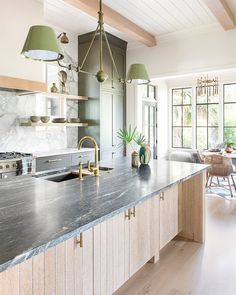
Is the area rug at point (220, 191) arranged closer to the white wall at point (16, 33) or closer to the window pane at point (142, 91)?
the window pane at point (142, 91)

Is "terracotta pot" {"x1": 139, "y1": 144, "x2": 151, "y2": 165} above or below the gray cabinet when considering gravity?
below

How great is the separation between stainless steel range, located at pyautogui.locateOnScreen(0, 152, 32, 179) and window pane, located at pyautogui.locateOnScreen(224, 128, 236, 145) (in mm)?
5303

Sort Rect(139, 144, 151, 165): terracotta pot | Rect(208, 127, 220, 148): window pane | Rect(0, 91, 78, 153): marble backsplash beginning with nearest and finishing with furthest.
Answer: Rect(139, 144, 151, 165): terracotta pot < Rect(0, 91, 78, 153): marble backsplash < Rect(208, 127, 220, 148): window pane

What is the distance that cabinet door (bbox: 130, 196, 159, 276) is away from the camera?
2.17 m

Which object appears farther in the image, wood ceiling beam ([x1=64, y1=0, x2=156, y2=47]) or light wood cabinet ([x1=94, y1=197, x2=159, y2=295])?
wood ceiling beam ([x1=64, y1=0, x2=156, y2=47])

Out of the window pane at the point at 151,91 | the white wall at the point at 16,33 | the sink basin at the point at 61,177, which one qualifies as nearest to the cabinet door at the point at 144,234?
the sink basin at the point at 61,177

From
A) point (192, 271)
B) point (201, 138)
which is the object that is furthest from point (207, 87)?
point (192, 271)

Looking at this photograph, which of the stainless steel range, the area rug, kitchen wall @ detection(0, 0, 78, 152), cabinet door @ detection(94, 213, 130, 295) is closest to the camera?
cabinet door @ detection(94, 213, 130, 295)

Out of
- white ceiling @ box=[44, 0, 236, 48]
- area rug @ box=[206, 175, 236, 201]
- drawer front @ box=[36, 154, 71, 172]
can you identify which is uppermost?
white ceiling @ box=[44, 0, 236, 48]

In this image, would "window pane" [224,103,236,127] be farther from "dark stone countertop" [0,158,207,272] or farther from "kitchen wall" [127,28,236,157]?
"dark stone countertop" [0,158,207,272]

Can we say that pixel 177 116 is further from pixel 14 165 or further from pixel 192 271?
pixel 192 271

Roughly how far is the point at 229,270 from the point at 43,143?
3.42 metres

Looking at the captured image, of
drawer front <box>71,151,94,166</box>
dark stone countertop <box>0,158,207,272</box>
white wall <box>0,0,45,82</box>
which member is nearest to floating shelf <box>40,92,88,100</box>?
white wall <box>0,0,45,82</box>

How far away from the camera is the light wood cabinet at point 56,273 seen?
123cm
